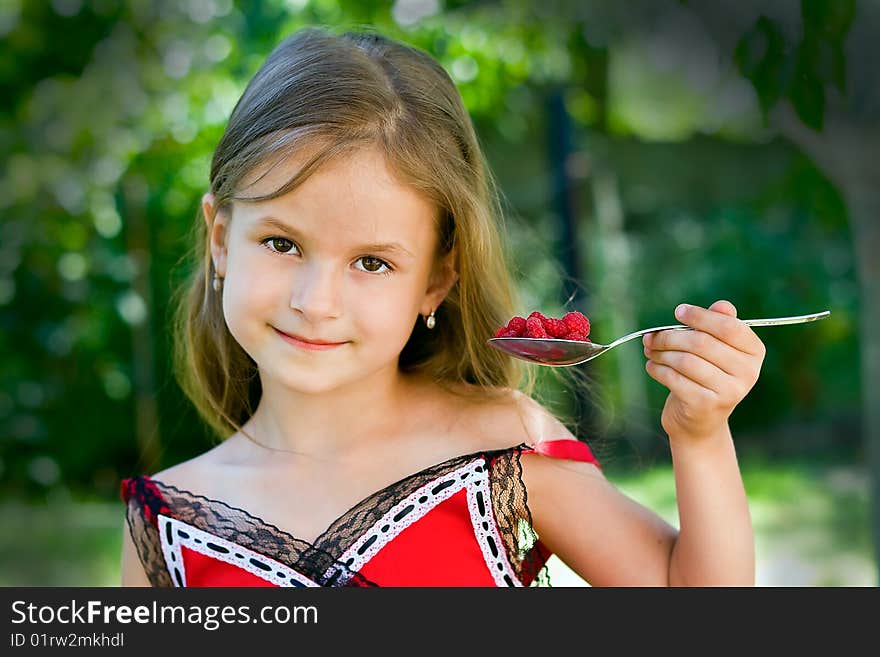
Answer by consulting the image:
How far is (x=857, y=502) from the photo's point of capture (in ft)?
13.6

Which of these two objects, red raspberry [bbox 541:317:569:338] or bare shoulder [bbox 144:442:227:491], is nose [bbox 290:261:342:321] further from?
bare shoulder [bbox 144:442:227:491]

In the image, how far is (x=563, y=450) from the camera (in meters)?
1.29

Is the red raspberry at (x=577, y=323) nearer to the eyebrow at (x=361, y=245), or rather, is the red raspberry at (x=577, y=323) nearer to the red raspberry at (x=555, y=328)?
the red raspberry at (x=555, y=328)

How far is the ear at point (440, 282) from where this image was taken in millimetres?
1324

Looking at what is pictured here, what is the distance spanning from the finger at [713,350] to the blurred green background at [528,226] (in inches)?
28.8

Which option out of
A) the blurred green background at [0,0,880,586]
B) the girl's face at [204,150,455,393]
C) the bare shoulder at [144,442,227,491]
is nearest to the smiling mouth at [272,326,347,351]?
Result: the girl's face at [204,150,455,393]

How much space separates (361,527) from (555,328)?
37 centimetres

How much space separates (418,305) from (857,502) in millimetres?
3429

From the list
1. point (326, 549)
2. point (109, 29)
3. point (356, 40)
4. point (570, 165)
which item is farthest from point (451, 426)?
point (109, 29)

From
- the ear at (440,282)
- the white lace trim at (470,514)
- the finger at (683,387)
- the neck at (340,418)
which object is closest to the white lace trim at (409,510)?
the white lace trim at (470,514)

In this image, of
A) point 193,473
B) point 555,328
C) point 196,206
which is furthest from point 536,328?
point 196,206

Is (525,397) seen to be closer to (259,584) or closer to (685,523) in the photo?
(685,523)

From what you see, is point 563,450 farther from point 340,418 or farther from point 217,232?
point 217,232

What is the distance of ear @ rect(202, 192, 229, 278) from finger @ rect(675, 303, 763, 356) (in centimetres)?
59
